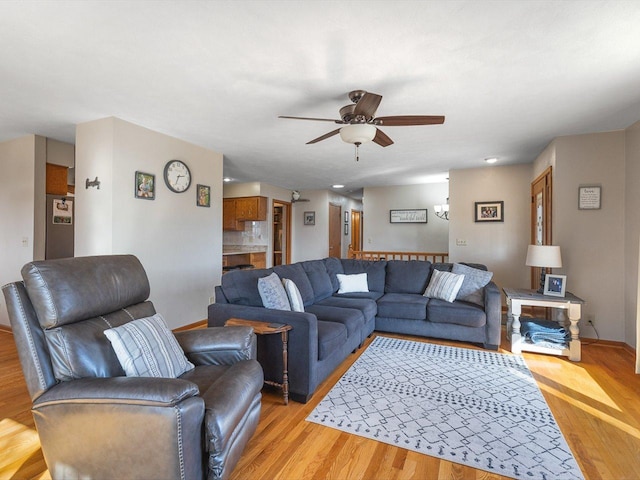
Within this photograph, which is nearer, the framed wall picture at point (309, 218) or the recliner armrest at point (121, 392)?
the recliner armrest at point (121, 392)

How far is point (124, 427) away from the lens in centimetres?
123

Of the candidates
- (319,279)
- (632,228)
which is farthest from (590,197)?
(319,279)

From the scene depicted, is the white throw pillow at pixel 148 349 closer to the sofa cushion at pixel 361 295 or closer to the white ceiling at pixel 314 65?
the white ceiling at pixel 314 65

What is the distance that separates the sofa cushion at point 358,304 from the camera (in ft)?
11.4

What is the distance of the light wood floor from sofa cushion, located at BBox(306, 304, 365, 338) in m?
0.52

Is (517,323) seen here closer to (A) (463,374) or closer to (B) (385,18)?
(A) (463,374)

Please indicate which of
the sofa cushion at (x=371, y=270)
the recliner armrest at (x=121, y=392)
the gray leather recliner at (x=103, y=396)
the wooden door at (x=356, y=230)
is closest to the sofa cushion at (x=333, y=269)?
the sofa cushion at (x=371, y=270)

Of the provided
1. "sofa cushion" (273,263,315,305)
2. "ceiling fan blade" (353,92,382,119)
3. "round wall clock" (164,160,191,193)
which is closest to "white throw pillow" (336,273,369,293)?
"sofa cushion" (273,263,315,305)

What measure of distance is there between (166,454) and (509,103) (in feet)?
11.1

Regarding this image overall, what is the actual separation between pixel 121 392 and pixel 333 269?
10.9ft

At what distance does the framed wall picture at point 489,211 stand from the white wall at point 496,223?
56mm

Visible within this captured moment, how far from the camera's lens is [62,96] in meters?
2.67

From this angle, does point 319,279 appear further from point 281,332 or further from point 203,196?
point 203,196

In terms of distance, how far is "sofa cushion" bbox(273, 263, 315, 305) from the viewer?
3.32 m
